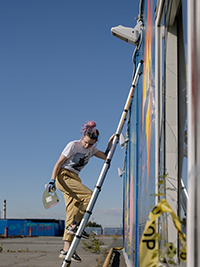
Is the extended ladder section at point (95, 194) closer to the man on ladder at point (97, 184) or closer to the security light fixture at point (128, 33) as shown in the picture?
the man on ladder at point (97, 184)

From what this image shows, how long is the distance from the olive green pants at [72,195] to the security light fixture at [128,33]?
2.06 metres

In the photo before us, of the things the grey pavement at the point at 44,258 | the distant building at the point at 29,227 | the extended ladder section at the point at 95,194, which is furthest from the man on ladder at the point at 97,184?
the distant building at the point at 29,227

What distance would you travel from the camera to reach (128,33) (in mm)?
5293

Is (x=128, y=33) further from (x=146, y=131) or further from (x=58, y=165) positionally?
(x=146, y=131)

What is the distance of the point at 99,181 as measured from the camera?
16.0ft

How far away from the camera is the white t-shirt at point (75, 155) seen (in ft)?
17.1

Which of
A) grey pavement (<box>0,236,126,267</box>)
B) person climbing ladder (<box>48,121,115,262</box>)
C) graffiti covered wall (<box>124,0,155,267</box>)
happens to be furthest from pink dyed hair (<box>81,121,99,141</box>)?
grey pavement (<box>0,236,126,267</box>)

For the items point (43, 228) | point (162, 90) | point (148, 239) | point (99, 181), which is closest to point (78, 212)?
point (99, 181)

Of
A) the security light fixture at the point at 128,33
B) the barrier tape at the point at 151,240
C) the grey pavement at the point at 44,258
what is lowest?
the grey pavement at the point at 44,258

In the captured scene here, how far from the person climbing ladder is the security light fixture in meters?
1.32

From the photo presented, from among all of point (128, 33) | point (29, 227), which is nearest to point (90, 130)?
point (128, 33)

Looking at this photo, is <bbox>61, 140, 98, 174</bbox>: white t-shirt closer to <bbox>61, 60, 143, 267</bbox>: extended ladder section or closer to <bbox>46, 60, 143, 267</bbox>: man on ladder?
<bbox>46, 60, 143, 267</bbox>: man on ladder

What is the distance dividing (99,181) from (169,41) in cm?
268

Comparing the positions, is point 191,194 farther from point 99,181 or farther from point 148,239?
point 99,181
